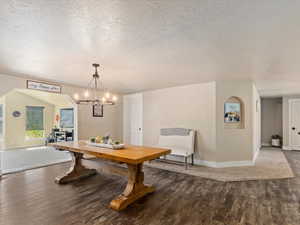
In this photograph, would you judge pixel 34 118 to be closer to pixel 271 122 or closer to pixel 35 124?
pixel 35 124

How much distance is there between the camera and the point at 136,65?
3.16m

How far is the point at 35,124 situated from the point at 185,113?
6617mm

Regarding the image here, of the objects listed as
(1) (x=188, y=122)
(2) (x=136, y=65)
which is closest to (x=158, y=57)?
(2) (x=136, y=65)

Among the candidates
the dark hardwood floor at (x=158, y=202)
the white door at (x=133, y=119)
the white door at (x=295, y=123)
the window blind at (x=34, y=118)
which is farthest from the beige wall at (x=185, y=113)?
the window blind at (x=34, y=118)

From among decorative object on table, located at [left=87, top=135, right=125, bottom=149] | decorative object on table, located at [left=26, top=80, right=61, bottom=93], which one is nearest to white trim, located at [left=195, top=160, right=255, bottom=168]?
decorative object on table, located at [left=87, top=135, right=125, bottom=149]

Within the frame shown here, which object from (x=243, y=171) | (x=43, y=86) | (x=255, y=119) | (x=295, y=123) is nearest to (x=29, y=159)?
(x=43, y=86)

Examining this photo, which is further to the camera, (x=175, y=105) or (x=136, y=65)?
(x=175, y=105)

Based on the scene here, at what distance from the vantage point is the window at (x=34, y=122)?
23.1ft

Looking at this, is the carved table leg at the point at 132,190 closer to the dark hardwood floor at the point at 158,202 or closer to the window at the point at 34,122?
the dark hardwood floor at the point at 158,202

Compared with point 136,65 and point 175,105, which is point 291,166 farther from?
point 136,65

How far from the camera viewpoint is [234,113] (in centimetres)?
455

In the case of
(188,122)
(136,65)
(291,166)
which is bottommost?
(291,166)

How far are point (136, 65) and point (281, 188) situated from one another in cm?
353

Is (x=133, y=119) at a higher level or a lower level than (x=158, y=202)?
higher
